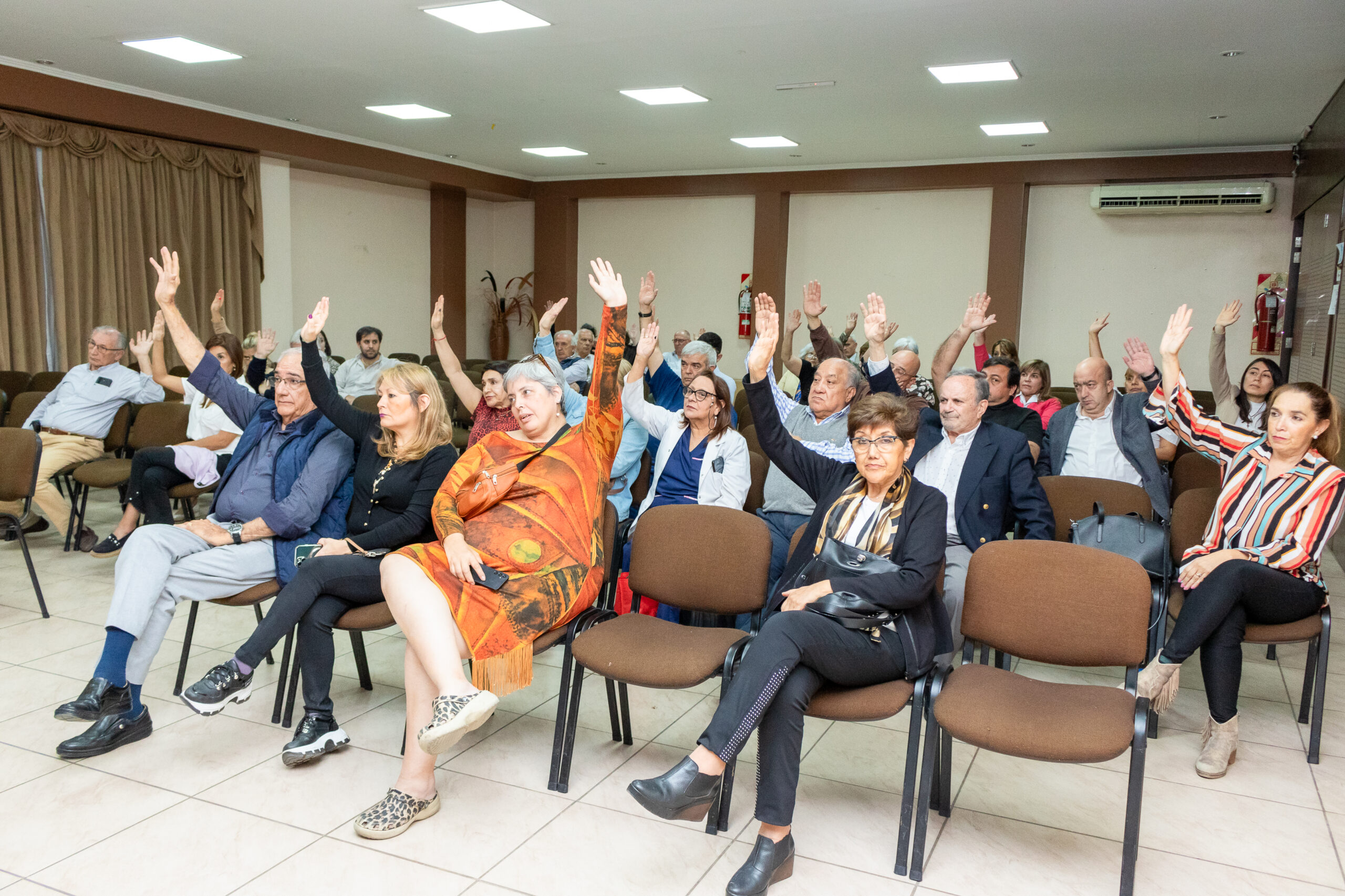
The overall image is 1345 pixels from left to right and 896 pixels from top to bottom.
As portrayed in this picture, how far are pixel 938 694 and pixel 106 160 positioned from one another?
8282 mm

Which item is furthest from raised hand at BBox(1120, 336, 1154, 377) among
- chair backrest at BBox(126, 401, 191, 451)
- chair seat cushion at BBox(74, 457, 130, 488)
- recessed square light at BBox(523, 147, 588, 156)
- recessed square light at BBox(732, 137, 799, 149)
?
recessed square light at BBox(523, 147, 588, 156)

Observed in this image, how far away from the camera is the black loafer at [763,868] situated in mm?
2236

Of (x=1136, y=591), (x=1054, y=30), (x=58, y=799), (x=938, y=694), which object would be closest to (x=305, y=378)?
(x=58, y=799)

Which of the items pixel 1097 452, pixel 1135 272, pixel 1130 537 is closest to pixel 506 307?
pixel 1135 272

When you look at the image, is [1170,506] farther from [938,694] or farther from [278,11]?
[278,11]

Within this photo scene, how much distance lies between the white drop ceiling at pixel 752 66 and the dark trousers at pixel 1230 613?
11.5ft

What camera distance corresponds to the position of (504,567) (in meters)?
2.88

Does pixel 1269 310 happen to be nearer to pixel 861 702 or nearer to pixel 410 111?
pixel 410 111

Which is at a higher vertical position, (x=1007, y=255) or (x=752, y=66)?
(x=752, y=66)

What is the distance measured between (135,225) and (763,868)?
27.1 ft

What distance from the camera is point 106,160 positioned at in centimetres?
796

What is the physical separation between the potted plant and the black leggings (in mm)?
8074

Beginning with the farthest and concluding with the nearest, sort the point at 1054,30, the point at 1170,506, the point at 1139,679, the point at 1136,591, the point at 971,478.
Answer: the point at 1054,30 → the point at 1170,506 → the point at 971,478 → the point at 1139,679 → the point at 1136,591

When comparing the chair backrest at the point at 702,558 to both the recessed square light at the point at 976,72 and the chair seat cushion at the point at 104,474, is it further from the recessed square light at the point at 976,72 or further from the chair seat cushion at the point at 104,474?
the recessed square light at the point at 976,72
